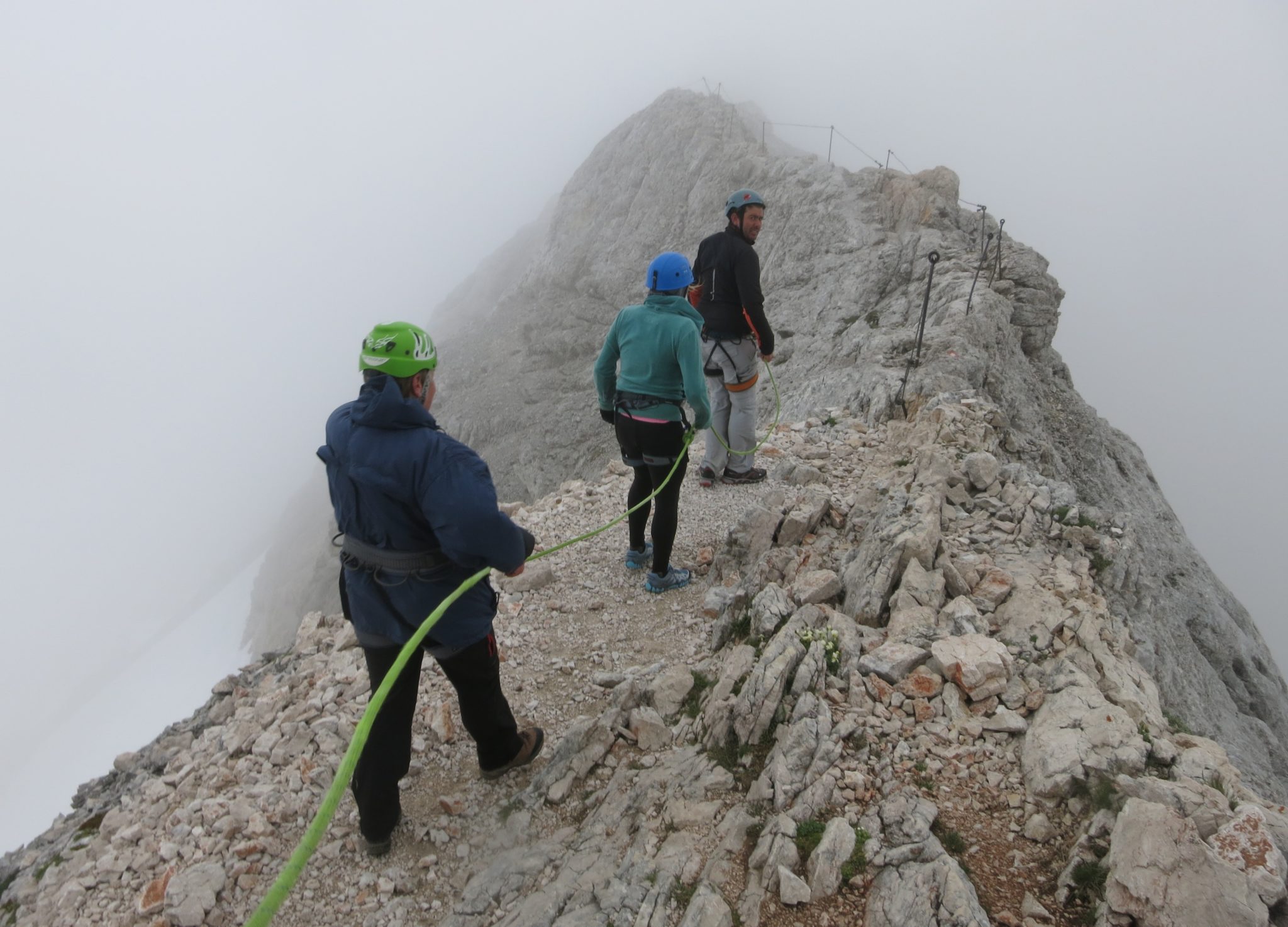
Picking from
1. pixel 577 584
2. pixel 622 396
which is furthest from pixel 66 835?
pixel 622 396

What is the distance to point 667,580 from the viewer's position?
6.75 metres

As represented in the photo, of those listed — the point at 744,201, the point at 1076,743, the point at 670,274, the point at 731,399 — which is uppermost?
the point at 744,201

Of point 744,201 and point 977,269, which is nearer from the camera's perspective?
point 744,201

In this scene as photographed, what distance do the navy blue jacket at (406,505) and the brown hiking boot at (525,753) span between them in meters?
1.41

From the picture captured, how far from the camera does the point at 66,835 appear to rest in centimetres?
516

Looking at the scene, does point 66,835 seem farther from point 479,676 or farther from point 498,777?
point 479,676

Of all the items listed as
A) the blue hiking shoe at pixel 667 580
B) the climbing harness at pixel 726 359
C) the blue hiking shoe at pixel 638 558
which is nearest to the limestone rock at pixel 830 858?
the blue hiking shoe at pixel 667 580

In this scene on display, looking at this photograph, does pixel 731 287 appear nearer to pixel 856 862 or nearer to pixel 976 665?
Answer: pixel 976 665

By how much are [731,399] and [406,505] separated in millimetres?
5616

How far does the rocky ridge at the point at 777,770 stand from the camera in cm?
293

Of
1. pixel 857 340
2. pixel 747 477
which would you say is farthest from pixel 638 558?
pixel 857 340

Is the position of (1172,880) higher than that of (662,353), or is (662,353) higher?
(662,353)

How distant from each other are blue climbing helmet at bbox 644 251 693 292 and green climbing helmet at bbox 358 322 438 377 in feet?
8.56

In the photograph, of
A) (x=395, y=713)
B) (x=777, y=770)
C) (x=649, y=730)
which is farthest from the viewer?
(x=649, y=730)
